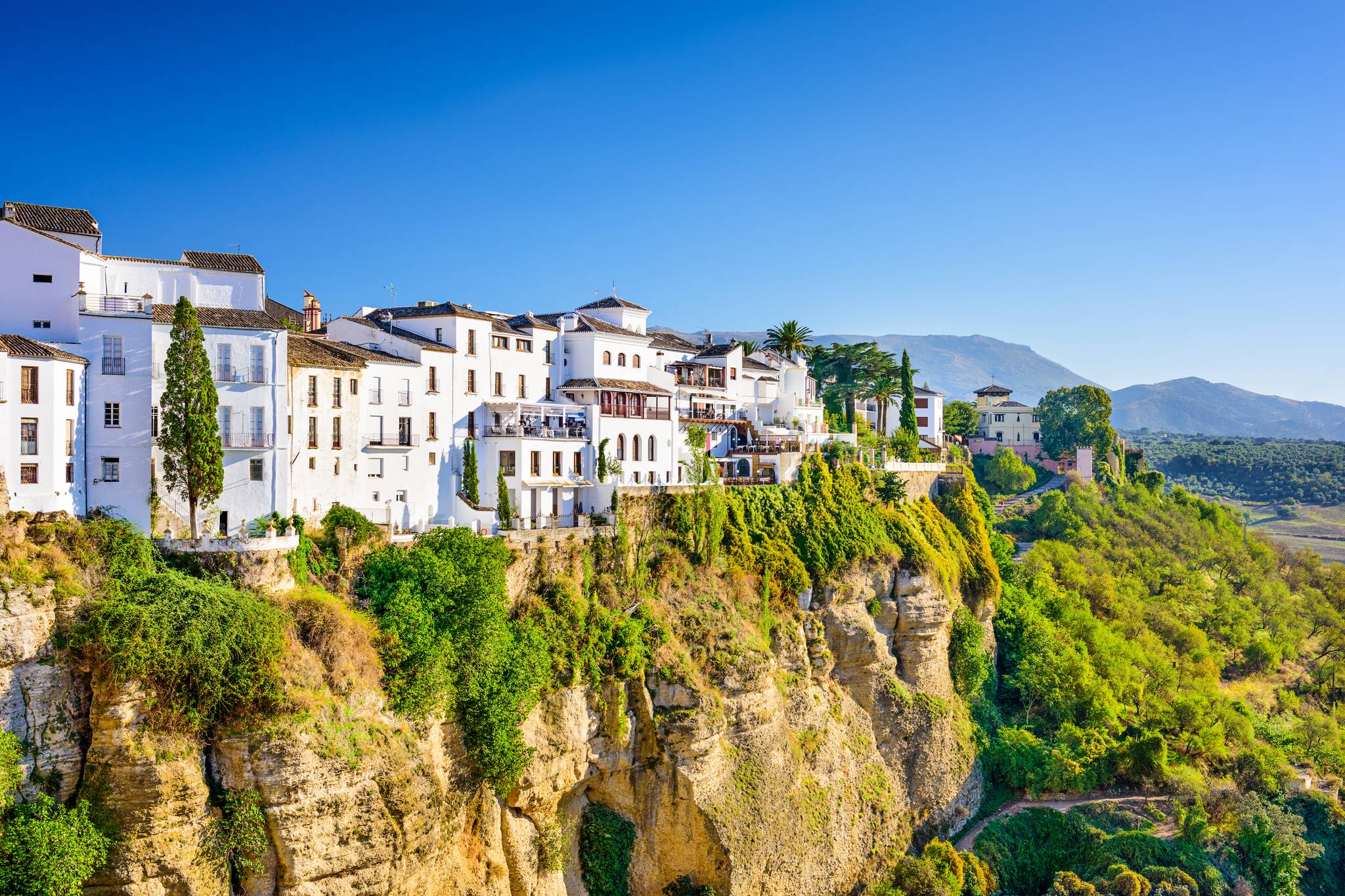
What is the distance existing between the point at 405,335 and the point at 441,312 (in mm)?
1958

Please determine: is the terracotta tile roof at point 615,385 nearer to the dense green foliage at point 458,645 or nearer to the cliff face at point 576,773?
the cliff face at point 576,773

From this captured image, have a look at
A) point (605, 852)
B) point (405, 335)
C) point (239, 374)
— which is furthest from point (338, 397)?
point (605, 852)

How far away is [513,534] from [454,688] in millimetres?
7550

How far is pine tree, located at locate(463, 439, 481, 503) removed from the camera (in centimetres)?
4731

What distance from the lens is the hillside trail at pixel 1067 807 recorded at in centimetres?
5581

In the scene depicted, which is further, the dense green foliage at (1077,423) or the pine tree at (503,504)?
the dense green foliage at (1077,423)

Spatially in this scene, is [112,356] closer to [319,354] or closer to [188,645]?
[319,354]

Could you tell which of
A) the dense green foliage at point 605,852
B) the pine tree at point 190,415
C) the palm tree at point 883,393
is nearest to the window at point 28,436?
the pine tree at point 190,415

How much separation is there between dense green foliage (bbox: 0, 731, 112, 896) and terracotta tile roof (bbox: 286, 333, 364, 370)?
1652 cm

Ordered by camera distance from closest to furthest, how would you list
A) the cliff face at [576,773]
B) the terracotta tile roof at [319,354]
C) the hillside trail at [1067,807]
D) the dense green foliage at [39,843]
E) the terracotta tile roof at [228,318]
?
the dense green foliage at [39,843]
the cliff face at [576,773]
the terracotta tile roof at [228,318]
the terracotta tile roof at [319,354]
the hillside trail at [1067,807]

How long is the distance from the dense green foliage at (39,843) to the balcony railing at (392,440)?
1799 centimetres

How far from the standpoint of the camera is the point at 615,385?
179 feet

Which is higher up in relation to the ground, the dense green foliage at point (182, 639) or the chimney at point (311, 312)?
the chimney at point (311, 312)

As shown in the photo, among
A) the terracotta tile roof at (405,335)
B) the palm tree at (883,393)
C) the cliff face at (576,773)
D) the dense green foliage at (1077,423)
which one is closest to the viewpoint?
the cliff face at (576,773)
